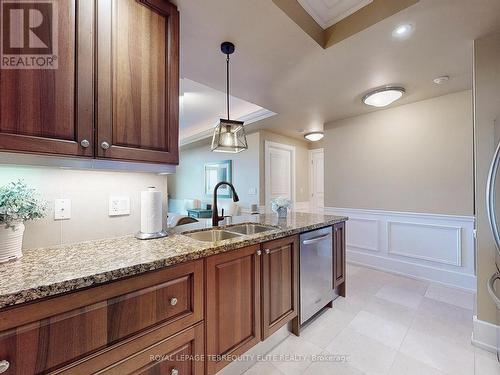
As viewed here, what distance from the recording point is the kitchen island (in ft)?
2.43

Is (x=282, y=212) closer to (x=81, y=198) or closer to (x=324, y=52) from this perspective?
(x=324, y=52)

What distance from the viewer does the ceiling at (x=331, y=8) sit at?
5.36 feet

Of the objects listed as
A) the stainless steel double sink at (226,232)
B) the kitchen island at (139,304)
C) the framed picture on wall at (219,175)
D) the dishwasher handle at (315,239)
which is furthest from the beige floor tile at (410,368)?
the framed picture on wall at (219,175)

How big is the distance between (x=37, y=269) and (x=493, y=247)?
2841 mm

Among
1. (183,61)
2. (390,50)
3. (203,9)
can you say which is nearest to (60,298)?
(203,9)

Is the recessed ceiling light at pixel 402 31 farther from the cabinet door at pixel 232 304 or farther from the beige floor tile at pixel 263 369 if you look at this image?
the beige floor tile at pixel 263 369

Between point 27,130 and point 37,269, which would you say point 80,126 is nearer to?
point 27,130

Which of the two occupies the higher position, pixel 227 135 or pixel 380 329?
pixel 227 135

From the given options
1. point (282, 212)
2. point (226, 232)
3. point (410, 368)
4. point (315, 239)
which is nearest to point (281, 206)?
point (282, 212)

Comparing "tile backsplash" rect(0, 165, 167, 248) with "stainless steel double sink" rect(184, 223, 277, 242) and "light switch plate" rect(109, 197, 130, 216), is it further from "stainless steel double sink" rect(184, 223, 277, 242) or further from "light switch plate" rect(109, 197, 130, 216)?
"stainless steel double sink" rect(184, 223, 277, 242)

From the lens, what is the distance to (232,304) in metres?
1.34

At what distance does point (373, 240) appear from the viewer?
3.40 meters

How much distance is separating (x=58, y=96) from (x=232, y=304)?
140cm

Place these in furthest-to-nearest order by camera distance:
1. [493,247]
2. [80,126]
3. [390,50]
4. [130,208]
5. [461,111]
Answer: [461,111], [390,50], [493,247], [130,208], [80,126]
